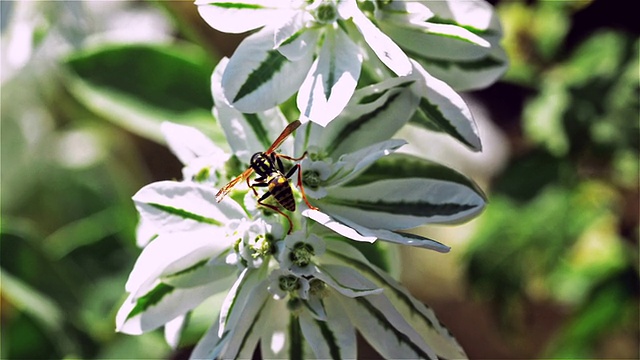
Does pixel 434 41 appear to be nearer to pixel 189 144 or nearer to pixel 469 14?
pixel 469 14

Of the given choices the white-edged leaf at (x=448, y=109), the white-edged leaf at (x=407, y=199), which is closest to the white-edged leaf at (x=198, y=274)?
the white-edged leaf at (x=407, y=199)

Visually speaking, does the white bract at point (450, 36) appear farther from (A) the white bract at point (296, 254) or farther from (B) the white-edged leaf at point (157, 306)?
(B) the white-edged leaf at point (157, 306)

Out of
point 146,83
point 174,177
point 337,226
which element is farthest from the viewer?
point 174,177

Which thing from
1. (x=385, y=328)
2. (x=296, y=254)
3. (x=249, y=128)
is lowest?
(x=385, y=328)

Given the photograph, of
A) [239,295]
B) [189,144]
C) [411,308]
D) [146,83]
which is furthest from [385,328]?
[146,83]

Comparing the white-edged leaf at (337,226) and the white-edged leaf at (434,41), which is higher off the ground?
the white-edged leaf at (434,41)
